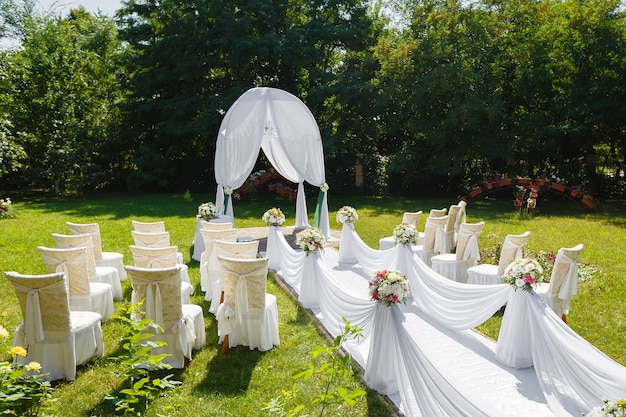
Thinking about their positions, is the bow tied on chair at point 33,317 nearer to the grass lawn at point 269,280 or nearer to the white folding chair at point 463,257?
the grass lawn at point 269,280

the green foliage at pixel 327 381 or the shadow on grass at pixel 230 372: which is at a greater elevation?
the green foliage at pixel 327 381

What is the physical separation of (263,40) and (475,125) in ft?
30.7

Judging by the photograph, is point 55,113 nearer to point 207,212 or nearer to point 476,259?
point 207,212

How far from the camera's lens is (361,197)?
2091cm

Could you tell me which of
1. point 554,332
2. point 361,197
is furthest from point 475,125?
point 554,332

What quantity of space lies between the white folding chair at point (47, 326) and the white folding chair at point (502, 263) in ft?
18.0

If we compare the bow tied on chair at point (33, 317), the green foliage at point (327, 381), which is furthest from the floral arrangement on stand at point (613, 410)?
the bow tied on chair at point (33, 317)

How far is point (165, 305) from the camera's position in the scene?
5.15 metres

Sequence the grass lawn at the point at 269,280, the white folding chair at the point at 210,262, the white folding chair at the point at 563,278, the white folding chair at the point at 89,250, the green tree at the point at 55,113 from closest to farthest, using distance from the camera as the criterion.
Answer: the grass lawn at the point at 269,280
the white folding chair at the point at 563,278
the white folding chair at the point at 89,250
the white folding chair at the point at 210,262
the green tree at the point at 55,113

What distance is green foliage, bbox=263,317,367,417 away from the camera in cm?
238

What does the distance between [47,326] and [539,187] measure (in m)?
16.9

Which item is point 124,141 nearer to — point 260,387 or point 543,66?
point 543,66

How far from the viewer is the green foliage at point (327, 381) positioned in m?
2.38

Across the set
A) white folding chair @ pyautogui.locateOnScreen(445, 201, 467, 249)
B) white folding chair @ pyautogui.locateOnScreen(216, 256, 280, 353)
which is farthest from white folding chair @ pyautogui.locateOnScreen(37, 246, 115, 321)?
white folding chair @ pyautogui.locateOnScreen(445, 201, 467, 249)
